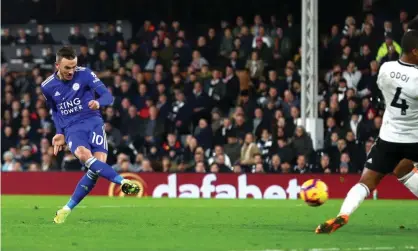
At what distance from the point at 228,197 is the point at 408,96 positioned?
38.0 ft

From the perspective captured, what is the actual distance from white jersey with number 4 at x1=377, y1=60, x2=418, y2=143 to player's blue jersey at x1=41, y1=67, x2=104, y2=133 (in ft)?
12.7

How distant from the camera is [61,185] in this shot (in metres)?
22.6

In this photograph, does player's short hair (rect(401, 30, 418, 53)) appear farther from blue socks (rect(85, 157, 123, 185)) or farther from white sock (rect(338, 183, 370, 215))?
blue socks (rect(85, 157, 123, 185))

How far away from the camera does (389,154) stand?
1026 centimetres

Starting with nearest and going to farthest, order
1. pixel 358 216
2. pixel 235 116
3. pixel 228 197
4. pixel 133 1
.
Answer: pixel 358 216 → pixel 228 197 → pixel 235 116 → pixel 133 1

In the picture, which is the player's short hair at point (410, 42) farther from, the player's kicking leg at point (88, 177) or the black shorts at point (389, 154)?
the player's kicking leg at point (88, 177)

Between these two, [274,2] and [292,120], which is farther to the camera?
[274,2]

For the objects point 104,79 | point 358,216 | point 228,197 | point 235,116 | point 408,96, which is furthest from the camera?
point 104,79

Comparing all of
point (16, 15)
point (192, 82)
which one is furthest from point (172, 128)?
point (16, 15)

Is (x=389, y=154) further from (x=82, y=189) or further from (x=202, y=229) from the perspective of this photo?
(x=82, y=189)

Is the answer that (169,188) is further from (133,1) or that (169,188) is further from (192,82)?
(133,1)

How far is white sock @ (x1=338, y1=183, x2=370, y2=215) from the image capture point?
1002cm

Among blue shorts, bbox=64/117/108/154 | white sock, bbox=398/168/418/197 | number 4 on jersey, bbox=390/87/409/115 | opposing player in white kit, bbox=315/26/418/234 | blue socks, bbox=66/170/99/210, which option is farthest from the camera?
blue shorts, bbox=64/117/108/154

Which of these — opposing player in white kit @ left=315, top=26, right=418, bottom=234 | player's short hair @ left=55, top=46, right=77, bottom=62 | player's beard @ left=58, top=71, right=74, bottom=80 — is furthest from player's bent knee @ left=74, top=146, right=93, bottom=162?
opposing player in white kit @ left=315, top=26, right=418, bottom=234
